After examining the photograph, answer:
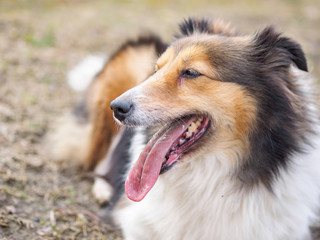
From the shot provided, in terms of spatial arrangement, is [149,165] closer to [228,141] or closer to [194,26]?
[228,141]

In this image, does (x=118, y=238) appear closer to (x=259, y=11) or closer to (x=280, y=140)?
(x=280, y=140)

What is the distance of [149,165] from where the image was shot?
96.9 inches

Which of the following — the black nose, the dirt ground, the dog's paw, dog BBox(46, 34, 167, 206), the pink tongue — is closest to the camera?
the black nose

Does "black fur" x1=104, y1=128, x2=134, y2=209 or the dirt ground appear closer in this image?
the dirt ground

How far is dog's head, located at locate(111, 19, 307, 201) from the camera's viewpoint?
237cm

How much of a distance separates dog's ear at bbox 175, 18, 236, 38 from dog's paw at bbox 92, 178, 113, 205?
160cm

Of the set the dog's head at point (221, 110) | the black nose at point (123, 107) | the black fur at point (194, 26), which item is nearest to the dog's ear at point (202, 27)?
the black fur at point (194, 26)

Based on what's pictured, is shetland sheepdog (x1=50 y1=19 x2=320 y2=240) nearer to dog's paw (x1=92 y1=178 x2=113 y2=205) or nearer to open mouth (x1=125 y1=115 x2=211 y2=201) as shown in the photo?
open mouth (x1=125 y1=115 x2=211 y2=201)

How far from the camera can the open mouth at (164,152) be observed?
2.42m

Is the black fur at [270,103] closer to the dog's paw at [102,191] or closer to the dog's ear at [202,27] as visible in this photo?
the dog's ear at [202,27]

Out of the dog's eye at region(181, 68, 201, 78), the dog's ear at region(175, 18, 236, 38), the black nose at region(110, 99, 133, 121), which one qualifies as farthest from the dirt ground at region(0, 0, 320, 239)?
the dog's eye at region(181, 68, 201, 78)

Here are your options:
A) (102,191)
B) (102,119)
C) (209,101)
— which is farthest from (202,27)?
(102,191)

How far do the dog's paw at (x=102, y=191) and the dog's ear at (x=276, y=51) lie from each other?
74.7 inches

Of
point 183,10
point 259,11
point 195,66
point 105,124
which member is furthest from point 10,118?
point 259,11
